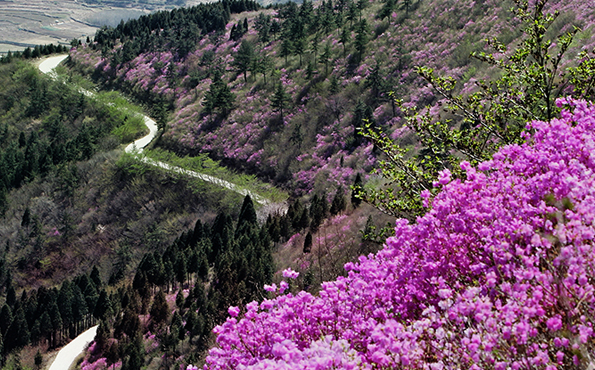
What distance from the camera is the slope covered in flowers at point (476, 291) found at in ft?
14.5

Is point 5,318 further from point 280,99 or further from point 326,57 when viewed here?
point 326,57

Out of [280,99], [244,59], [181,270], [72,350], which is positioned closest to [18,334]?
[72,350]

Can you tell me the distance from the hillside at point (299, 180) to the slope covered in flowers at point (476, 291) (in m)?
0.04

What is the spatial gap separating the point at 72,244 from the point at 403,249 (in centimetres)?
5600

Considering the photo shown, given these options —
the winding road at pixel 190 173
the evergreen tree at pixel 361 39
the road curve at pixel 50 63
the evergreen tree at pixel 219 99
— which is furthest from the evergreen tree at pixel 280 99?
the road curve at pixel 50 63

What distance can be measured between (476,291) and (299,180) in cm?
4699

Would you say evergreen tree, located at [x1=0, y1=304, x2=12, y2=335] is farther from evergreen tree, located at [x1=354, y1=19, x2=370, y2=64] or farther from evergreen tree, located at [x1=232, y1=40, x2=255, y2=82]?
evergreen tree, located at [x1=354, y1=19, x2=370, y2=64]

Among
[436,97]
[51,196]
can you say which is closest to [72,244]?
[51,196]

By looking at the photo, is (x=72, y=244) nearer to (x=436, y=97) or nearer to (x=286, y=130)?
(x=286, y=130)

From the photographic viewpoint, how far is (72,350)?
114ft

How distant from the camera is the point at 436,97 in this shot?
1879 inches

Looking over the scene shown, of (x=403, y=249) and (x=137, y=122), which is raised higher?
(x=403, y=249)

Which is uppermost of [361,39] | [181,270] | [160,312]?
[361,39]

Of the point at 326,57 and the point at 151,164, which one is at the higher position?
the point at 326,57
